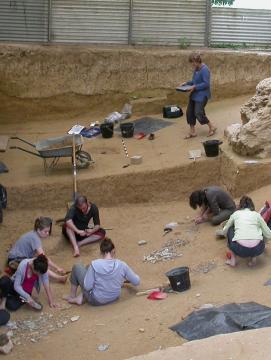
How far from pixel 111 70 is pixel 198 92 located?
388cm

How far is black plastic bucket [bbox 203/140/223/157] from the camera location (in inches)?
494

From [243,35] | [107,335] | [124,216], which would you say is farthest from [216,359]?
[243,35]

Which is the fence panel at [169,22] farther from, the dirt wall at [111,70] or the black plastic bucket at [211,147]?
the black plastic bucket at [211,147]

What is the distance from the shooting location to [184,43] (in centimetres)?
1731

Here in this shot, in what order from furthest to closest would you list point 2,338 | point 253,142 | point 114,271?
point 253,142, point 114,271, point 2,338

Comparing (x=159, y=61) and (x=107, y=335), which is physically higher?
(x=159, y=61)

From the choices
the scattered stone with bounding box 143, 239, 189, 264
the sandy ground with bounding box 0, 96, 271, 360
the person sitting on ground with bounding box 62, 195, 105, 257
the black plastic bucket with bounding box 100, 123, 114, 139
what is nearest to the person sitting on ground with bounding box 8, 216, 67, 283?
the sandy ground with bounding box 0, 96, 271, 360

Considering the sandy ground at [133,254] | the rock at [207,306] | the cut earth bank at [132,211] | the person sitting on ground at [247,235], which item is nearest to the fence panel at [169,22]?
the cut earth bank at [132,211]

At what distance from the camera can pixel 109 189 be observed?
12367 mm

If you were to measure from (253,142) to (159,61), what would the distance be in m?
5.32

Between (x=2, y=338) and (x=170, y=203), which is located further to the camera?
(x=170, y=203)

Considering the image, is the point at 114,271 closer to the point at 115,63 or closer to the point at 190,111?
the point at 190,111

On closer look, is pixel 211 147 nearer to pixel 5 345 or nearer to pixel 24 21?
pixel 5 345

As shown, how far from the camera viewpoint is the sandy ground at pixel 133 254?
7.23 m
